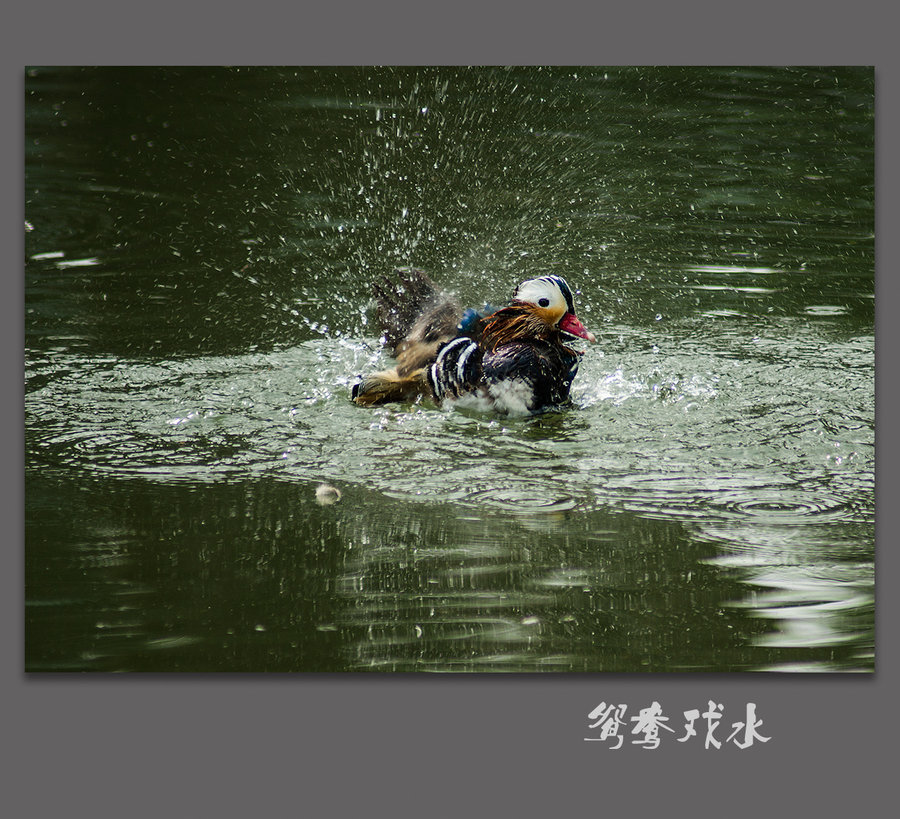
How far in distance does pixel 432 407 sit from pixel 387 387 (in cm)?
12

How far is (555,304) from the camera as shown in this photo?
2.69 metres

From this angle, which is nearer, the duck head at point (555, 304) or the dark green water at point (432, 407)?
the dark green water at point (432, 407)

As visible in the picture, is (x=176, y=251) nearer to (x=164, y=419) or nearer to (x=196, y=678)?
(x=164, y=419)

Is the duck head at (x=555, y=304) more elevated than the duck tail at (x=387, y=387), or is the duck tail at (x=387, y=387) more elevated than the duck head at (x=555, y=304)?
the duck head at (x=555, y=304)

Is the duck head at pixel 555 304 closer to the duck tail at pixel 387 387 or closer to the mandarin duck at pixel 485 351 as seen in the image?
the mandarin duck at pixel 485 351

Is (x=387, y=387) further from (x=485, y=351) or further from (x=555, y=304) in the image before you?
(x=555, y=304)

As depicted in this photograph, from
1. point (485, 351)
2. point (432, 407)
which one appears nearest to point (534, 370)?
point (485, 351)

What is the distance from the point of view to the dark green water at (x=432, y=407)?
2355 millimetres

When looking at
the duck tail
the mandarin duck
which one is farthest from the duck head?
the duck tail

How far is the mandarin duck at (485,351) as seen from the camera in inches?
106

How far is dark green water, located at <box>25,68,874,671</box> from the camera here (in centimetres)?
236

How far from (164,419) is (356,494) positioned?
50 cm

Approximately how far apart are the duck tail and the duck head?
1.04ft

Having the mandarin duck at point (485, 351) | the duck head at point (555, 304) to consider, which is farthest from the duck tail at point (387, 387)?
the duck head at point (555, 304)
